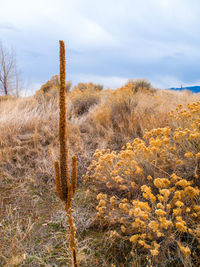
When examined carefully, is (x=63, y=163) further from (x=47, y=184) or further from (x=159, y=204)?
(x=47, y=184)

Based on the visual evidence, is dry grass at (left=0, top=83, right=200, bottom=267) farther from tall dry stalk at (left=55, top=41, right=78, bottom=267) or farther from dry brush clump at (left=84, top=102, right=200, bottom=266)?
tall dry stalk at (left=55, top=41, right=78, bottom=267)

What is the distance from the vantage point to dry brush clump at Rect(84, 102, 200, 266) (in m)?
1.82

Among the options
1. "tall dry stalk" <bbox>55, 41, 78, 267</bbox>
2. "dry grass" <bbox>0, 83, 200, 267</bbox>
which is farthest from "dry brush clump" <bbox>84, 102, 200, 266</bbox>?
"tall dry stalk" <bbox>55, 41, 78, 267</bbox>

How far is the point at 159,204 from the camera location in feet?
5.71

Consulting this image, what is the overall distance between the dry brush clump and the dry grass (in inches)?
8.9

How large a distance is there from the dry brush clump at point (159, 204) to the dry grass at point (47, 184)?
0.74 feet

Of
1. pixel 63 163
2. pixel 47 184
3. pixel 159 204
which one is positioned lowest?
pixel 47 184

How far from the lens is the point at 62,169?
1080mm

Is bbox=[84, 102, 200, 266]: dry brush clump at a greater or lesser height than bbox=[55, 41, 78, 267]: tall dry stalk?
lesser

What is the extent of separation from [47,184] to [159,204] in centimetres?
246

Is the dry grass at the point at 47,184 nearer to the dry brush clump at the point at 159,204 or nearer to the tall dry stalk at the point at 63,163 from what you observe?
the dry brush clump at the point at 159,204

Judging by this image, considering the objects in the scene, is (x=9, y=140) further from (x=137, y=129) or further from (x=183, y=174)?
(x=183, y=174)

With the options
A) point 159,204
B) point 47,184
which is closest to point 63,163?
point 159,204

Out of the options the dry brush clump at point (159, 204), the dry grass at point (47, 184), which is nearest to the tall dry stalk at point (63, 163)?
the dry brush clump at point (159, 204)
